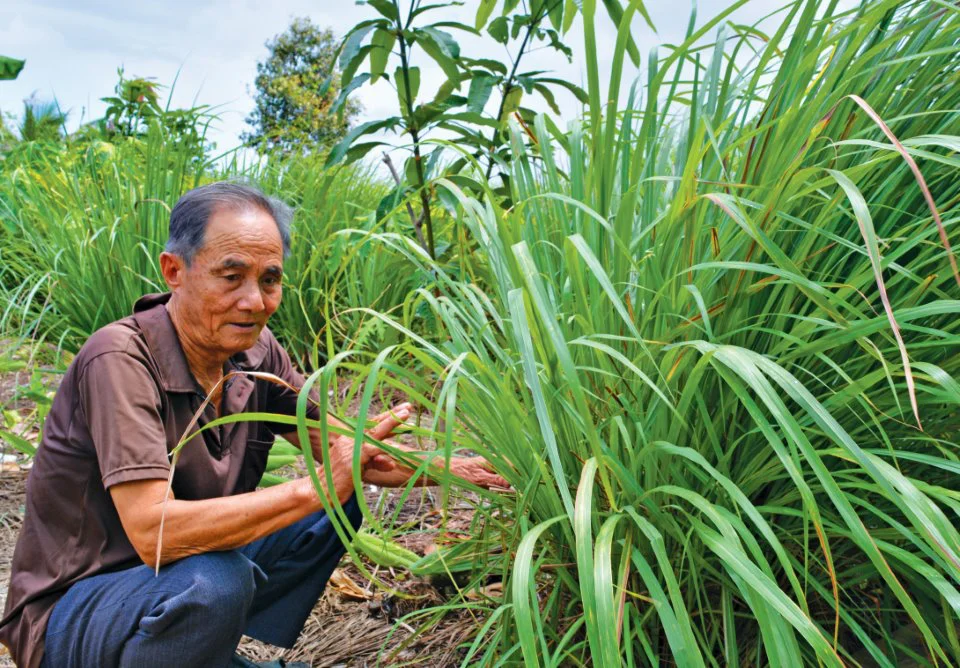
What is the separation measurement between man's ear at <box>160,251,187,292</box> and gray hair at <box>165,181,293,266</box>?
1 centimetres

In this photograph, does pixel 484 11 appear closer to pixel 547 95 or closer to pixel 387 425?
pixel 547 95

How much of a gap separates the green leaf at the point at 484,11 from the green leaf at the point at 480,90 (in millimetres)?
156

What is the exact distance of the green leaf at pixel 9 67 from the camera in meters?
6.61

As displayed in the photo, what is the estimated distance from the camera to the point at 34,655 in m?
1.65

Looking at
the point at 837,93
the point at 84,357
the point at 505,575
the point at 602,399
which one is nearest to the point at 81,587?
the point at 84,357

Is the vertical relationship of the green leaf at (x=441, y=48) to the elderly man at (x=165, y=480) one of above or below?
above

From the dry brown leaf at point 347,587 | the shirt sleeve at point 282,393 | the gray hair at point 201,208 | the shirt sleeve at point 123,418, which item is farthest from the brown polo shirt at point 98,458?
the dry brown leaf at point 347,587

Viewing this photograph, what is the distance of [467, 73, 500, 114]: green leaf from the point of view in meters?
2.51

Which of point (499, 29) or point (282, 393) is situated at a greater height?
point (499, 29)

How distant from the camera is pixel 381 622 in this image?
2.10 m

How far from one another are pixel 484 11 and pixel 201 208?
3.94ft

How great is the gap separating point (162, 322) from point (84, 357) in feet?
0.59

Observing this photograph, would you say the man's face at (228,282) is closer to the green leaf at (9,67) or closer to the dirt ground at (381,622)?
the dirt ground at (381,622)

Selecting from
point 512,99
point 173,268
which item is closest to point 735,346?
point 173,268
